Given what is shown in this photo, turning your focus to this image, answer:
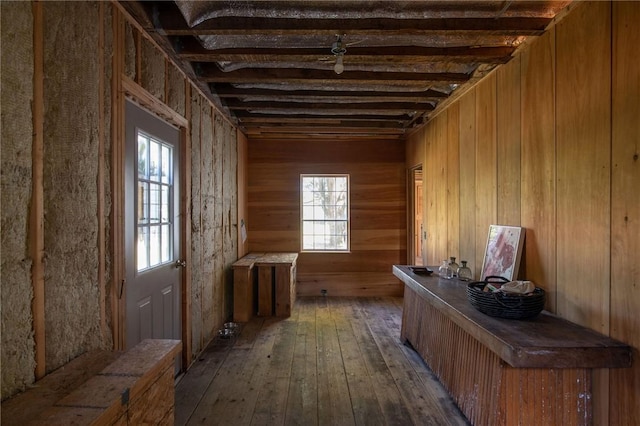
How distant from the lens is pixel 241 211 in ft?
15.8

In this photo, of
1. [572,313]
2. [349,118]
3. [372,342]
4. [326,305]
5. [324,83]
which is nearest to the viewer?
[572,313]

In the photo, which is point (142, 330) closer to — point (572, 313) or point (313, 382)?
point (313, 382)

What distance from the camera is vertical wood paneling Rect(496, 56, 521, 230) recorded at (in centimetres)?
231

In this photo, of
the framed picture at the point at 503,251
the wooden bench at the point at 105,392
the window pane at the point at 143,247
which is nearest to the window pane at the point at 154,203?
the window pane at the point at 143,247

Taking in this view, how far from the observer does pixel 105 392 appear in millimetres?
1160

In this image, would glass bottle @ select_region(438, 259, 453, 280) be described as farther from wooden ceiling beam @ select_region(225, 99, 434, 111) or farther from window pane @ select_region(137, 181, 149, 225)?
window pane @ select_region(137, 181, 149, 225)

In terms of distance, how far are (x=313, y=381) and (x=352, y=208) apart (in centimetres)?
305

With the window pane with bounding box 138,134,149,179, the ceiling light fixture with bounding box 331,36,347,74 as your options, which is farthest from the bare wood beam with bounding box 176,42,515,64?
the window pane with bounding box 138,134,149,179

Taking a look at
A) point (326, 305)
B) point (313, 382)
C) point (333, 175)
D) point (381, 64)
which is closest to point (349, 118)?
point (333, 175)

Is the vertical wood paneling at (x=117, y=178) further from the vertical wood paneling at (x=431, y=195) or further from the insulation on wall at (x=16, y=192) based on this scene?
Result: the vertical wood paneling at (x=431, y=195)

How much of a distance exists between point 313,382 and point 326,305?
2130 mm

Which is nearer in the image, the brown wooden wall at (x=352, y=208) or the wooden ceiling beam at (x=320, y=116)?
the wooden ceiling beam at (x=320, y=116)

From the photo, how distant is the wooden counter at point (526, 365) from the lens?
149 centimetres

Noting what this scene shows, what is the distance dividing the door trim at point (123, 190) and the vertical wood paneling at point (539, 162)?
2497 millimetres
